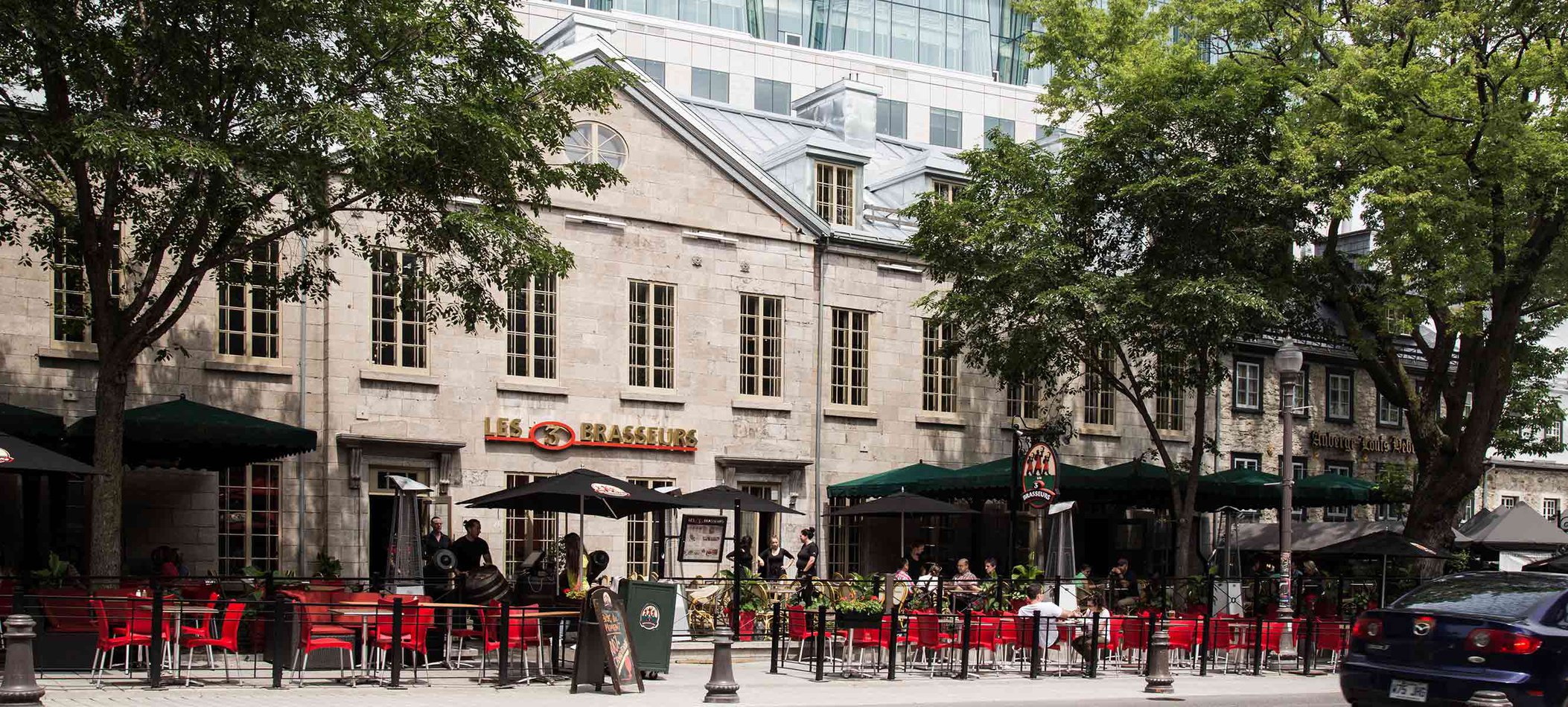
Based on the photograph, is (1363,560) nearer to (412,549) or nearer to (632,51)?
(412,549)

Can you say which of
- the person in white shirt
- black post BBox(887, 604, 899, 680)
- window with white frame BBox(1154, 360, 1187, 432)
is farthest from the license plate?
window with white frame BBox(1154, 360, 1187, 432)

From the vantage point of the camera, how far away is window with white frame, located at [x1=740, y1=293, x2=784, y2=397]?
30797mm

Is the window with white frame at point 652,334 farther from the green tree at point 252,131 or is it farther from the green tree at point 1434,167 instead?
the green tree at point 1434,167

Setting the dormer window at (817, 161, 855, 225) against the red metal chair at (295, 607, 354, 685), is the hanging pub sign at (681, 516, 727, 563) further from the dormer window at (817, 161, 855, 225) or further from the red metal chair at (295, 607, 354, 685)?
the dormer window at (817, 161, 855, 225)

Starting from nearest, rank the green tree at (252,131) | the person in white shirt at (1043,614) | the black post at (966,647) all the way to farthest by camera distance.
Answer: the green tree at (252,131) < the black post at (966,647) < the person in white shirt at (1043,614)

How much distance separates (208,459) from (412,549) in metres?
3.94

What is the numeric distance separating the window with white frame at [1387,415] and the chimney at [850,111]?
1516 centimetres

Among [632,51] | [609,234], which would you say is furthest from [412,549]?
[632,51]

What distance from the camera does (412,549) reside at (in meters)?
22.1

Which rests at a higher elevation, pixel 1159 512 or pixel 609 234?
pixel 609 234

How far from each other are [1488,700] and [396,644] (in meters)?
10.5

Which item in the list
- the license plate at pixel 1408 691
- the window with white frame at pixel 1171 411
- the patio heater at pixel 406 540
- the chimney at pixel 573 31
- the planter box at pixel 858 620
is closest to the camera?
the license plate at pixel 1408 691

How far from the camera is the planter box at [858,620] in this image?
63.1ft

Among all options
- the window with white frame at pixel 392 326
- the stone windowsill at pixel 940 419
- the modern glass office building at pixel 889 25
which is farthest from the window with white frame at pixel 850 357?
the modern glass office building at pixel 889 25
